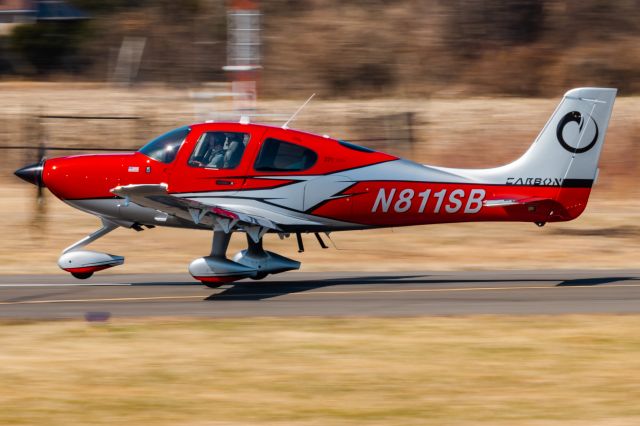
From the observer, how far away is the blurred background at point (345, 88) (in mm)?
19125

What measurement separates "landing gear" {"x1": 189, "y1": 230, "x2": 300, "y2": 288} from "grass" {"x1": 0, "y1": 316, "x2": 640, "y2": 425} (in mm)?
1688

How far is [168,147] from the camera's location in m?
13.7

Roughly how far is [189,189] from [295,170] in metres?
1.46

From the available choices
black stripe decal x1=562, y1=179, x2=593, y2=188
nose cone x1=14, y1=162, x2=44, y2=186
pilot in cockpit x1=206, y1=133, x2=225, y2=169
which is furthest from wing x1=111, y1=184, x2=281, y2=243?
black stripe decal x1=562, y1=179, x2=593, y2=188

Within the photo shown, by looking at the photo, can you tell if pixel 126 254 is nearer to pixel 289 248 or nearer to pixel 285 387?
pixel 289 248

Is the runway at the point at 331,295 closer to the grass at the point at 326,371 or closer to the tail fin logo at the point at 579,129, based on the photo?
the grass at the point at 326,371

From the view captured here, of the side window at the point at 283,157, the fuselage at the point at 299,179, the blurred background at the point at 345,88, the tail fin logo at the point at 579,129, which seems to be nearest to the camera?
the tail fin logo at the point at 579,129

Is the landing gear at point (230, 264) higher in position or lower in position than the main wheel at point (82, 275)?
higher

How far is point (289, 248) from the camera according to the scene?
18.4 m

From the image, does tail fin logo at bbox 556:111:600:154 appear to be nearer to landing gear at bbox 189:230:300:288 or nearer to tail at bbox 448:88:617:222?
tail at bbox 448:88:617:222

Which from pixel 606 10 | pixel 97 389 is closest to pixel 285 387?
pixel 97 389

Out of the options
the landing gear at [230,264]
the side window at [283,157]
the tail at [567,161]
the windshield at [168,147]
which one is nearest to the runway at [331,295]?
the landing gear at [230,264]

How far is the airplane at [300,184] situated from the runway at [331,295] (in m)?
0.50

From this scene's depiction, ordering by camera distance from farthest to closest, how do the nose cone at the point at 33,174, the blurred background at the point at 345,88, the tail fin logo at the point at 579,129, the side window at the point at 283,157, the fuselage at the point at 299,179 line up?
the blurred background at the point at 345,88 < the nose cone at the point at 33,174 < the side window at the point at 283,157 < the fuselage at the point at 299,179 < the tail fin logo at the point at 579,129
